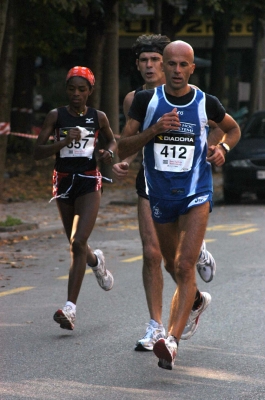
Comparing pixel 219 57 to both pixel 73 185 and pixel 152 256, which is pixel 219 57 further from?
pixel 152 256

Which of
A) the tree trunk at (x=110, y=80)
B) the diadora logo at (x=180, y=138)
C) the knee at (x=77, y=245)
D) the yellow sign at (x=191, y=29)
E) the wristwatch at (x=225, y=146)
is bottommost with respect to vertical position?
the yellow sign at (x=191, y=29)

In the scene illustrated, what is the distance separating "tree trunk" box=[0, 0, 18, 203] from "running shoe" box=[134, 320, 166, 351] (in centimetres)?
1053

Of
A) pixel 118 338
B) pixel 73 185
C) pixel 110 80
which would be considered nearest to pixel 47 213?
pixel 110 80

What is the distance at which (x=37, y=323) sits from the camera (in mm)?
7980

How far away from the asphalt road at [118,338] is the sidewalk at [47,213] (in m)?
2.12

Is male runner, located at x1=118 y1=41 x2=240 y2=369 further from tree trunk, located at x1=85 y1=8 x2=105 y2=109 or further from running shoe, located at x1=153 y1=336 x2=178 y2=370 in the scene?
tree trunk, located at x1=85 y1=8 x2=105 y2=109

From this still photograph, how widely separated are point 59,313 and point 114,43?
15.4 meters

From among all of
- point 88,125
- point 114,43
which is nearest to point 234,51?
point 114,43

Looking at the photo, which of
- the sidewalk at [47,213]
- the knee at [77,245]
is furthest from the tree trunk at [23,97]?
the knee at [77,245]

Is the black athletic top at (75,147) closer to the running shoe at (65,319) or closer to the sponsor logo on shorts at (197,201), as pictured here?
the running shoe at (65,319)

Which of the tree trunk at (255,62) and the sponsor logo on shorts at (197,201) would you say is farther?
the tree trunk at (255,62)

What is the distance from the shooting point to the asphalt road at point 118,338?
588 cm

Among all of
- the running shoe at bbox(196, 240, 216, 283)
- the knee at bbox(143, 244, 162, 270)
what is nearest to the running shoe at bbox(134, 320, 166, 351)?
the knee at bbox(143, 244, 162, 270)

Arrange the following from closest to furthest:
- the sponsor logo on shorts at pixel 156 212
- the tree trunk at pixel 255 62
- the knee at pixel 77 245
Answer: the sponsor logo on shorts at pixel 156 212
the knee at pixel 77 245
the tree trunk at pixel 255 62
